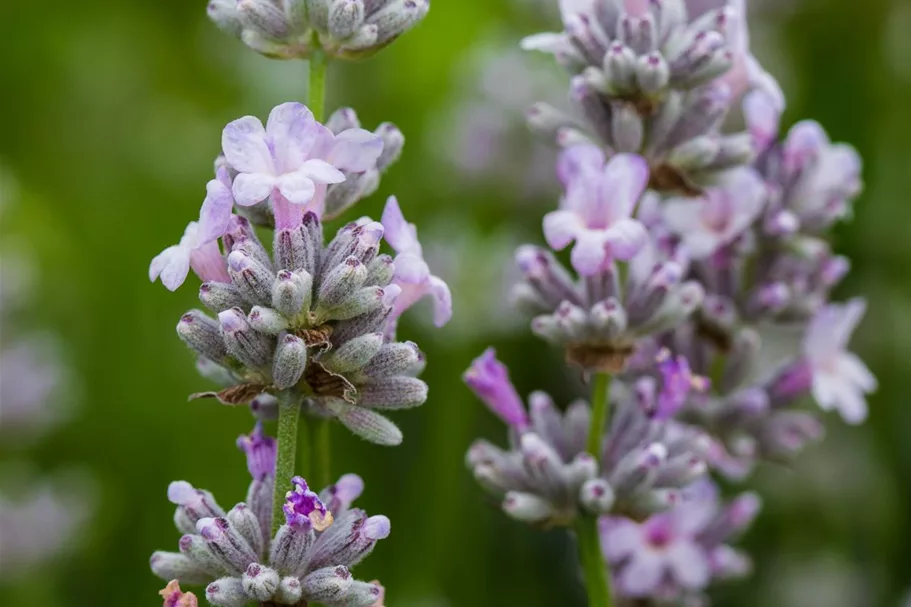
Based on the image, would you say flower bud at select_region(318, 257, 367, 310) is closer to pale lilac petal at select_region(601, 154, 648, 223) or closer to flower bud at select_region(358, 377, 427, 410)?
flower bud at select_region(358, 377, 427, 410)

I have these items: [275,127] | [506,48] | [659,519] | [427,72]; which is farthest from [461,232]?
[275,127]

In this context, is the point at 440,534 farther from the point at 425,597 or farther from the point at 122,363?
the point at 122,363

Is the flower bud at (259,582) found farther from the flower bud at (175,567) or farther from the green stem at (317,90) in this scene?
the green stem at (317,90)

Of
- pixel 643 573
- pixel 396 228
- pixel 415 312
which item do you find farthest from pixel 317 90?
pixel 415 312

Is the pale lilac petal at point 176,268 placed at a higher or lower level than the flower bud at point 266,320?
higher

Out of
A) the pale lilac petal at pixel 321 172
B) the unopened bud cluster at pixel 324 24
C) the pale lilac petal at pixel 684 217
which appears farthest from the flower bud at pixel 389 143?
the pale lilac petal at pixel 684 217

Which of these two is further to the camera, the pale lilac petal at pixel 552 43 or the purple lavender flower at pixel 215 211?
the pale lilac petal at pixel 552 43

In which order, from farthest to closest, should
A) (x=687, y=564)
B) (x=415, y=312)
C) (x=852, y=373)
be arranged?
(x=415, y=312)
(x=852, y=373)
(x=687, y=564)

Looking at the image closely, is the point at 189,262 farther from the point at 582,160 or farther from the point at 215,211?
the point at 582,160
